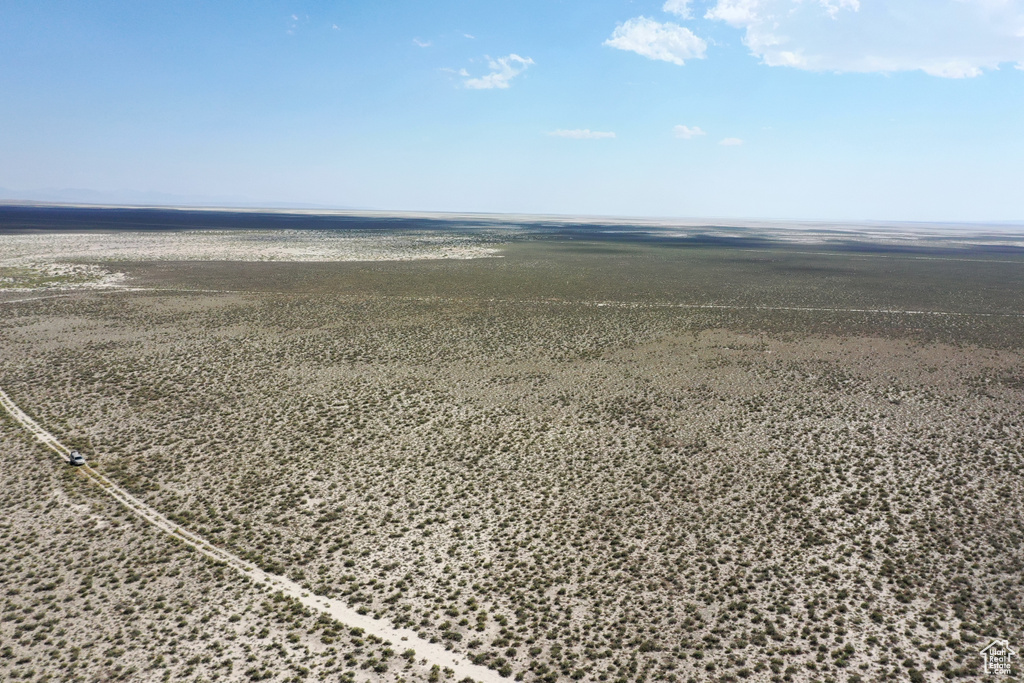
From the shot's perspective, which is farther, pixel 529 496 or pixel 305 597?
pixel 529 496

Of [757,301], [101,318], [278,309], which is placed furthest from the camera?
[757,301]

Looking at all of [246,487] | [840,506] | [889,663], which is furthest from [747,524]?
[246,487]

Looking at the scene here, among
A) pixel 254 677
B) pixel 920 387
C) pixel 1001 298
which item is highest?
pixel 1001 298

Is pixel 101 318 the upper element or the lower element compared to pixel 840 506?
upper

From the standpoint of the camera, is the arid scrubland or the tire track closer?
the tire track

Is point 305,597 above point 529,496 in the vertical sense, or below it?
below

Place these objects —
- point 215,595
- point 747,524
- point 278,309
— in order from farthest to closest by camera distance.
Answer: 1. point 278,309
2. point 747,524
3. point 215,595

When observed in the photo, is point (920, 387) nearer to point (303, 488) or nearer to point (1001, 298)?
point (303, 488)

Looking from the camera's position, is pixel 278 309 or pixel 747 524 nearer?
pixel 747 524
